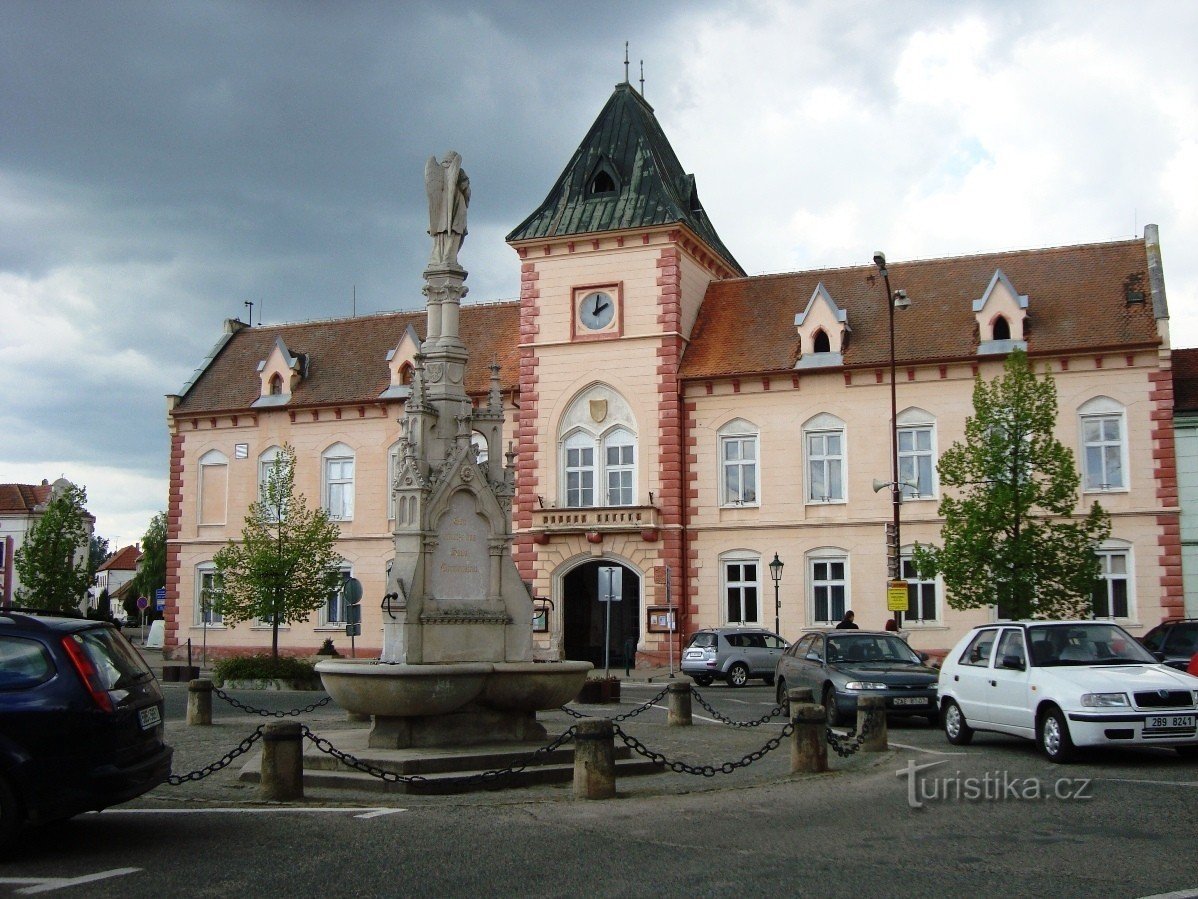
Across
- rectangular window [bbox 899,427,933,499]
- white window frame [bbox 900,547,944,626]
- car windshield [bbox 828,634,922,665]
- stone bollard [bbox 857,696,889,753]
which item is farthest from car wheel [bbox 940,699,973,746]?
rectangular window [bbox 899,427,933,499]

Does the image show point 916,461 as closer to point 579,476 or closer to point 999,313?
point 999,313

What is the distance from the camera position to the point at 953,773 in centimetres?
1391

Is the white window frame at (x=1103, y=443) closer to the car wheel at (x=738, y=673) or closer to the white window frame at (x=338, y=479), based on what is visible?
the car wheel at (x=738, y=673)

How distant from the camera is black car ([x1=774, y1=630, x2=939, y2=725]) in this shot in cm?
1975

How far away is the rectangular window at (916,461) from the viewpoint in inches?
1480

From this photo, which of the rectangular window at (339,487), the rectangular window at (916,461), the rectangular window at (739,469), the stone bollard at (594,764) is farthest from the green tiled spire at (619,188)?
the stone bollard at (594,764)

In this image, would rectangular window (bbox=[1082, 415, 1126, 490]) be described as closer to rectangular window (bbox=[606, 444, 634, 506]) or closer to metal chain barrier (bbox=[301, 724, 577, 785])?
rectangular window (bbox=[606, 444, 634, 506])

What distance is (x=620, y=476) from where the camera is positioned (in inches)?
1583

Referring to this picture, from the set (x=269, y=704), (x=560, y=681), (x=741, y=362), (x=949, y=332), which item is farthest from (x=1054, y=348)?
(x=560, y=681)

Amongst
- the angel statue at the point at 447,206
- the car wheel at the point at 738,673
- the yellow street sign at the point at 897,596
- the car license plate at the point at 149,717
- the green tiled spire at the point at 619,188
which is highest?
the green tiled spire at the point at 619,188

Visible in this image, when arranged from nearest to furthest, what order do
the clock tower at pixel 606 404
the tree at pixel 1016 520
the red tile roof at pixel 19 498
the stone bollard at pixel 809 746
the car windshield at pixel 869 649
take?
the stone bollard at pixel 809 746, the car windshield at pixel 869 649, the tree at pixel 1016 520, the clock tower at pixel 606 404, the red tile roof at pixel 19 498

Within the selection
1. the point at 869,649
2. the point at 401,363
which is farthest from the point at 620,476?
the point at 869,649

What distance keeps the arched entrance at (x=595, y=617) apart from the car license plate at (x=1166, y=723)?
1034 inches

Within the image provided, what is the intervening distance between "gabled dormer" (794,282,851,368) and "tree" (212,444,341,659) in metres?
15.0
